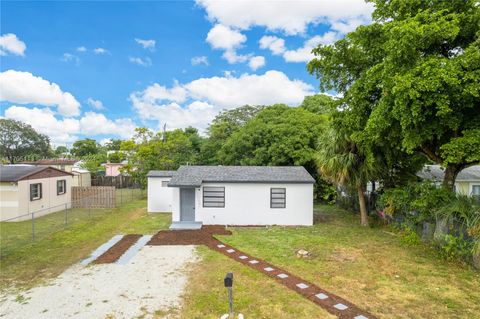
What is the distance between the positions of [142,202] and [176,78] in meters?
10.8

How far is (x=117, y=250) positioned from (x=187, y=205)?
4833mm

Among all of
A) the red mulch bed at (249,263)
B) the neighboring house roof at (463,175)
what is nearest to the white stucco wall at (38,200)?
the red mulch bed at (249,263)

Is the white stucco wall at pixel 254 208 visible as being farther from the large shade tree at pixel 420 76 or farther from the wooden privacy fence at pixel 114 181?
the wooden privacy fence at pixel 114 181

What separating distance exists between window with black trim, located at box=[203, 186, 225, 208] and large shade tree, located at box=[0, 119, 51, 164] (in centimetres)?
5754

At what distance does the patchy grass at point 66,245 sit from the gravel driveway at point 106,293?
2.50ft

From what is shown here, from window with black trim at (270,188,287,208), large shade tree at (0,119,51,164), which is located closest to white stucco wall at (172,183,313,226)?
window with black trim at (270,188,287,208)

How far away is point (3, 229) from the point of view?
13.0 metres

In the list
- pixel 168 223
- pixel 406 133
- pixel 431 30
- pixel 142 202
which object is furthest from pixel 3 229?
pixel 431 30

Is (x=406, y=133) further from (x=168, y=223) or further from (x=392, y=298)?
(x=168, y=223)

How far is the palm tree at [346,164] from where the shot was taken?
12883 mm

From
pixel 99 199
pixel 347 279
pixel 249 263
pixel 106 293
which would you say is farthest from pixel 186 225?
pixel 99 199

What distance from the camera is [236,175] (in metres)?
14.4

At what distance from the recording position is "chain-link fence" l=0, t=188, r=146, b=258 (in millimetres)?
10836

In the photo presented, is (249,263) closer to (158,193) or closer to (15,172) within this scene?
(158,193)
